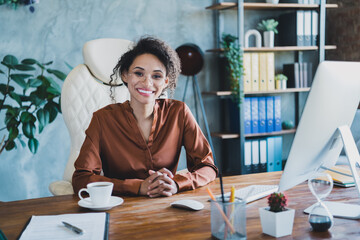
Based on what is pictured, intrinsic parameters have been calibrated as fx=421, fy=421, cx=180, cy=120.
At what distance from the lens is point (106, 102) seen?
7.25 ft

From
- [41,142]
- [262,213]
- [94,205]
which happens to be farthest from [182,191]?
[41,142]

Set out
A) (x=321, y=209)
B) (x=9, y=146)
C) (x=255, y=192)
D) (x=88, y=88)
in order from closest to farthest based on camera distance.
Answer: (x=321, y=209) < (x=255, y=192) < (x=88, y=88) < (x=9, y=146)

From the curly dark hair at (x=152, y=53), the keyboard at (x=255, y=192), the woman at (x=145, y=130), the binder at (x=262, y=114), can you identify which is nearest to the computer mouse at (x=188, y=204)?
the keyboard at (x=255, y=192)

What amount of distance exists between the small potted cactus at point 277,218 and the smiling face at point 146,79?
0.90 m

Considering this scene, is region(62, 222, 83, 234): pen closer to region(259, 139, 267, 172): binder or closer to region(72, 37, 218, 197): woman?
region(72, 37, 218, 197): woman

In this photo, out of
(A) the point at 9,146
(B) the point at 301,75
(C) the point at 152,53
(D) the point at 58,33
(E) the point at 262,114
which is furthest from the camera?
(B) the point at 301,75

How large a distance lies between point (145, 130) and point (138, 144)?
80 mm

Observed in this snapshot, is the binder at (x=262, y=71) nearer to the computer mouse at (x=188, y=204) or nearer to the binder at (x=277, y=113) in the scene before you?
the binder at (x=277, y=113)

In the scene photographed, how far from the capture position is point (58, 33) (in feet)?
11.6

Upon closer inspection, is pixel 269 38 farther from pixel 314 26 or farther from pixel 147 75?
pixel 147 75

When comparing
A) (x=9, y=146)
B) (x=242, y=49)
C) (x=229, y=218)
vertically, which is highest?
(x=242, y=49)

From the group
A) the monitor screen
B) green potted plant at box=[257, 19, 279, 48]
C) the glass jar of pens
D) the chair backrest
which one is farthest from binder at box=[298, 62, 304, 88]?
the glass jar of pens

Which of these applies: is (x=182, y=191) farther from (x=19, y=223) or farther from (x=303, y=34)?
(x=303, y=34)

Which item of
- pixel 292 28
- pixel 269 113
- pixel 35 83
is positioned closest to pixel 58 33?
pixel 35 83
